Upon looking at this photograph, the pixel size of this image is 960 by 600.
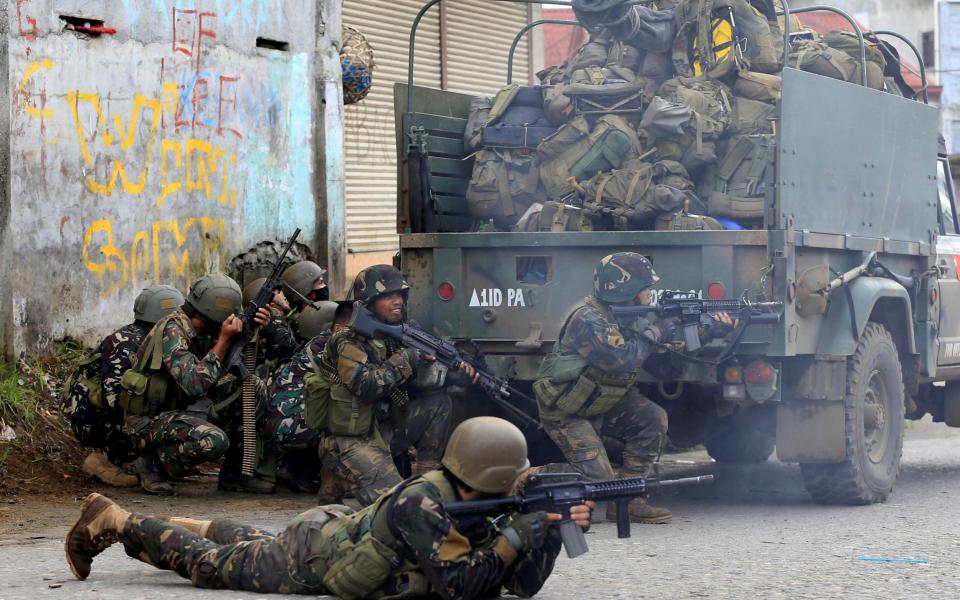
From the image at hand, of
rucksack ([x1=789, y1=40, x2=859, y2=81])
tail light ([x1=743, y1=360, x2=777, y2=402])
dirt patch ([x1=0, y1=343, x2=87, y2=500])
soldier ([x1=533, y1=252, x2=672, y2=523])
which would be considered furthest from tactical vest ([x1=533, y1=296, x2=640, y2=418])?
dirt patch ([x1=0, y1=343, x2=87, y2=500])

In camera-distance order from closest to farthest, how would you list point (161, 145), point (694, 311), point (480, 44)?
Result: point (694, 311), point (161, 145), point (480, 44)

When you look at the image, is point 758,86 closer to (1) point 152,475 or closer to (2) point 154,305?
(2) point 154,305

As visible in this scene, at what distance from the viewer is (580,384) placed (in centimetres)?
742

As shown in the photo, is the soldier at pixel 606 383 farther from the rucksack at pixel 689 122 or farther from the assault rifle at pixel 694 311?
the rucksack at pixel 689 122

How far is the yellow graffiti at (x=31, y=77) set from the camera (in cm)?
928

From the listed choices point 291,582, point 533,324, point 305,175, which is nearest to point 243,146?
point 305,175

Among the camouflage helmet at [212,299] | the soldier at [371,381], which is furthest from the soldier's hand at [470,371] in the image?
the camouflage helmet at [212,299]

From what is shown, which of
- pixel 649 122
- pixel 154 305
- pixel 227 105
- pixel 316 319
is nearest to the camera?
pixel 649 122

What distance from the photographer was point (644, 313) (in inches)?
289

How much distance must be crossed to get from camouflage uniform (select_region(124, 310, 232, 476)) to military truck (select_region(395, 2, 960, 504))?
124 cm

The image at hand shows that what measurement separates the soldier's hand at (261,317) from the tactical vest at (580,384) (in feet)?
5.87

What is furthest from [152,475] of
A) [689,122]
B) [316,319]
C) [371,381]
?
[689,122]

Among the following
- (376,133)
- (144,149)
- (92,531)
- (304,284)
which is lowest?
(92,531)

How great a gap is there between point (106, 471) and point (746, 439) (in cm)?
408
